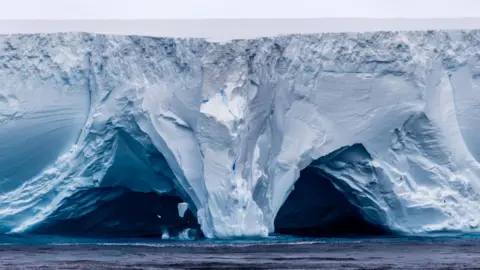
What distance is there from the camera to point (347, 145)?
18.9 m

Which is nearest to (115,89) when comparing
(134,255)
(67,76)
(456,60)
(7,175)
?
(67,76)

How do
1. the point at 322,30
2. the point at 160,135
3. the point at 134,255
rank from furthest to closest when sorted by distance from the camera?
the point at 322,30, the point at 160,135, the point at 134,255

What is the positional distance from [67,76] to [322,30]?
4.56 meters

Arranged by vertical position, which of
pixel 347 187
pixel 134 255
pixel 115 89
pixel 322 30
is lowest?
pixel 134 255

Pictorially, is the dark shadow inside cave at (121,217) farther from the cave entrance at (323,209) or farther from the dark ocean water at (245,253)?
the cave entrance at (323,209)

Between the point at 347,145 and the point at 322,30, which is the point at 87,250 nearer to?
the point at 347,145

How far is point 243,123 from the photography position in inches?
734

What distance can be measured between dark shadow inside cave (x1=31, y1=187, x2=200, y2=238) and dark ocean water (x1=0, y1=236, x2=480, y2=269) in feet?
1.72

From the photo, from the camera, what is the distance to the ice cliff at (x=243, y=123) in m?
18.8

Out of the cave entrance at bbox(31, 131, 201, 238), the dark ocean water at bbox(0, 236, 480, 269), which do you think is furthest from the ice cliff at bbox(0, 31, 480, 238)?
the dark ocean water at bbox(0, 236, 480, 269)

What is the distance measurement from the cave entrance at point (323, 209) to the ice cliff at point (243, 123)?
0.28 ft

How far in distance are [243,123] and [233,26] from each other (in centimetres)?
274

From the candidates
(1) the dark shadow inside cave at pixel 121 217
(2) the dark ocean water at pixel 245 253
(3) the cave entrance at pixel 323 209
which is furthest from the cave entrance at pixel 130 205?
(3) the cave entrance at pixel 323 209

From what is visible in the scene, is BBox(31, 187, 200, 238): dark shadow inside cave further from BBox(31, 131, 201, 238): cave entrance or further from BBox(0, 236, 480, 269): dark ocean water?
BBox(0, 236, 480, 269): dark ocean water
